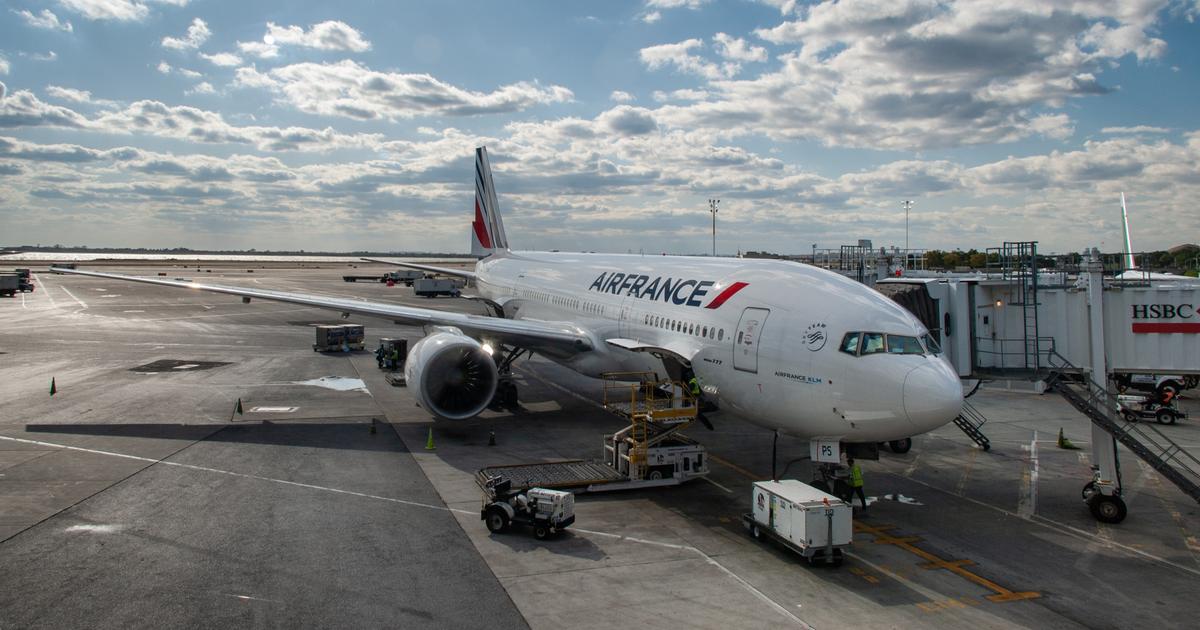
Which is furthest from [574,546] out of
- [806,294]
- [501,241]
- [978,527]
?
[501,241]

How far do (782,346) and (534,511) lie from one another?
19.0 feet

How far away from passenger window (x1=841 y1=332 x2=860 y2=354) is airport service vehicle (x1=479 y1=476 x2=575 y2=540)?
5.78 meters

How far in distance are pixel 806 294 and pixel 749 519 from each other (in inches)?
186

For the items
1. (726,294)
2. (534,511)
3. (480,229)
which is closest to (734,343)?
(726,294)

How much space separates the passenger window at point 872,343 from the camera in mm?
13711

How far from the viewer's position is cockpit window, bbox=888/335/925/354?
45.0ft

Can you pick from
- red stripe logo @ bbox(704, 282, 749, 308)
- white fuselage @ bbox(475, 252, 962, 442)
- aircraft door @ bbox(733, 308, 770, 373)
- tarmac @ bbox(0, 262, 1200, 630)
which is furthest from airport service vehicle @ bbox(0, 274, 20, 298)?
aircraft door @ bbox(733, 308, 770, 373)

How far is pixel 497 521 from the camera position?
14023 millimetres

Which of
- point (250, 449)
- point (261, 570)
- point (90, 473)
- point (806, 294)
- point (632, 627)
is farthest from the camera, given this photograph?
point (250, 449)

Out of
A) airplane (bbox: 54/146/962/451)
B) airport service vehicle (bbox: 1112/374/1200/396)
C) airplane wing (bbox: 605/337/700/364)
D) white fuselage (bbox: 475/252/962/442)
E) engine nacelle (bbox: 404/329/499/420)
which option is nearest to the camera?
white fuselage (bbox: 475/252/962/442)

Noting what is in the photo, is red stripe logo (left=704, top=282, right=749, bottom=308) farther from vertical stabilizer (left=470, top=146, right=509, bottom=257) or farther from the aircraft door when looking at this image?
vertical stabilizer (left=470, top=146, right=509, bottom=257)

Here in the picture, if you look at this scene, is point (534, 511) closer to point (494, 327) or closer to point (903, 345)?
point (903, 345)

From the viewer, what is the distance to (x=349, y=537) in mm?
13688

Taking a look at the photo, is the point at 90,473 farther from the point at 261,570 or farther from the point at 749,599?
the point at 749,599
